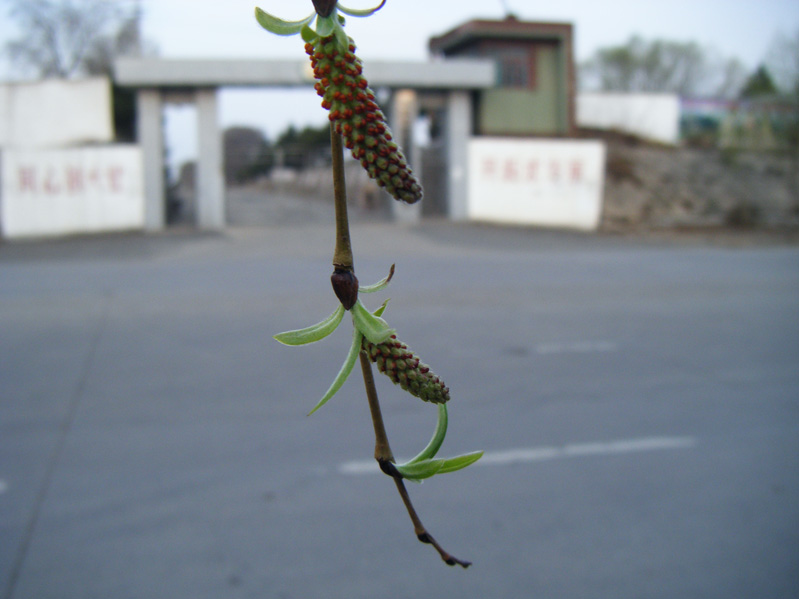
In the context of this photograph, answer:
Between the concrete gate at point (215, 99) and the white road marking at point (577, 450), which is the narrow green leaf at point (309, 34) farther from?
the concrete gate at point (215, 99)

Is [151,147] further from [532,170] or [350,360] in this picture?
[350,360]

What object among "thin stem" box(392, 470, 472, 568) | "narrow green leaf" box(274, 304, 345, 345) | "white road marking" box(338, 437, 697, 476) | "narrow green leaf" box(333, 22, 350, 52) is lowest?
"white road marking" box(338, 437, 697, 476)

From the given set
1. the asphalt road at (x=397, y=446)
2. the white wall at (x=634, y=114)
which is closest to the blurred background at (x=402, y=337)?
the asphalt road at (x=397, y=446)

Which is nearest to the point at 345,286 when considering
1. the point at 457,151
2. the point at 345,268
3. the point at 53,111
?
the point at 345,268

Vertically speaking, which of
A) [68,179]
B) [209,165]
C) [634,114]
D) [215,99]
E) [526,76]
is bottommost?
[68,179]

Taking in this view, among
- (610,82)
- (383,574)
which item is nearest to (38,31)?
(383,574)

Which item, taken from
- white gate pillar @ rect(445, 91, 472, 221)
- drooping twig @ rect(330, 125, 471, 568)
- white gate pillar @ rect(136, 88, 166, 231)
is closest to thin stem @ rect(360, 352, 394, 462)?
drooping twig @ rect(330, 125, 471, 568)

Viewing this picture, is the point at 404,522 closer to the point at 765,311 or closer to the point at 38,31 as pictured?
the point at 765,311

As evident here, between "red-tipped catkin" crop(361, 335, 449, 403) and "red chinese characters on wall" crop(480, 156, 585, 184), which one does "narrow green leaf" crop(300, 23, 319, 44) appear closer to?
"red-tipped catkin" crop(361, 335, 449, 403)
